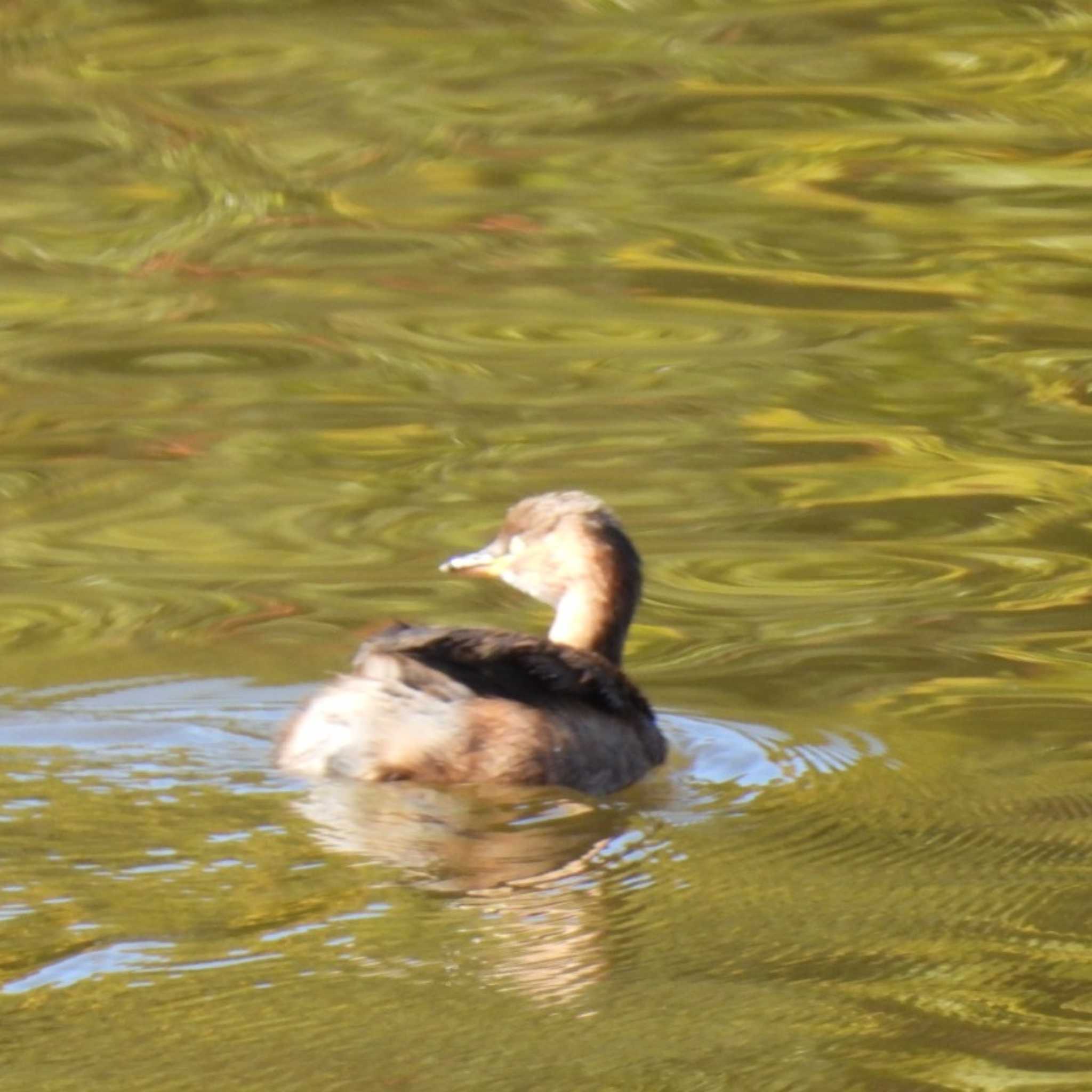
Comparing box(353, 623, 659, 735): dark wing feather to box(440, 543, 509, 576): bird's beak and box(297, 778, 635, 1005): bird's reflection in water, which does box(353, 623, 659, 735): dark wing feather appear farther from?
box(440, 543, 509, 576): bird's beak

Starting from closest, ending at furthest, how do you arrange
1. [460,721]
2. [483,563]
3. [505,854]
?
1. [505,854]
2. [460,721]
3. [483,563]

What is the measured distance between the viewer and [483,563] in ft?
22.5

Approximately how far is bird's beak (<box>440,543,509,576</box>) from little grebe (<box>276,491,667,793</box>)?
813 mm

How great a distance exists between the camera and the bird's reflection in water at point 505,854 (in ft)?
14.8

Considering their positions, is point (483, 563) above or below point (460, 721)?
above

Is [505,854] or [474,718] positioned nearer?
[505,854]

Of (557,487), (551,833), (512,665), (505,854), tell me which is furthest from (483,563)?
(505,854)

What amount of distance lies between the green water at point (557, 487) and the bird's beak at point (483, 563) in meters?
0.38

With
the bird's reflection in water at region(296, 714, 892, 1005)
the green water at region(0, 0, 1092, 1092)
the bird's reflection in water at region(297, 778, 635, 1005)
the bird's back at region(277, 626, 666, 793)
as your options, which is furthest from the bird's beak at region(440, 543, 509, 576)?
the bird's reflection in water at region(297, 778, 635, 1005)

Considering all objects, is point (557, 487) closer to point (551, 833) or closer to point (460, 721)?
point (460, 721)

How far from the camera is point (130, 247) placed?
1093 centimetres

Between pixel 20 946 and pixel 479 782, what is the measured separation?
139 centimetres

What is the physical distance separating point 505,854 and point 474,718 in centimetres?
60

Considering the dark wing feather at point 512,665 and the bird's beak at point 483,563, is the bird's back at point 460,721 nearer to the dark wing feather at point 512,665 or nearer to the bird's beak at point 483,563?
the dark wing feather at point 512,665
